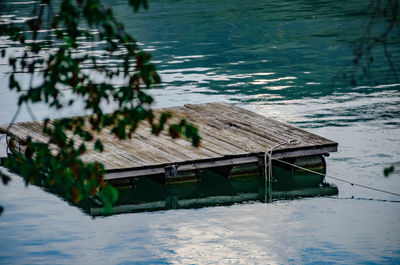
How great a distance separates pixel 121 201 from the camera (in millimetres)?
13320

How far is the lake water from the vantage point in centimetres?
1114

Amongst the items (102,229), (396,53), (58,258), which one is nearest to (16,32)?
(58,258)

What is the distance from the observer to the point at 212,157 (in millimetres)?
13289

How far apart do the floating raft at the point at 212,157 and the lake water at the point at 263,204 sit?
0.67m

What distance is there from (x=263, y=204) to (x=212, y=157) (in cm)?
119

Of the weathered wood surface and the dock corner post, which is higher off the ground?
the weathered wood surface

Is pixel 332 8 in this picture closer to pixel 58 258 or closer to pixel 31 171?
pixel 58 258

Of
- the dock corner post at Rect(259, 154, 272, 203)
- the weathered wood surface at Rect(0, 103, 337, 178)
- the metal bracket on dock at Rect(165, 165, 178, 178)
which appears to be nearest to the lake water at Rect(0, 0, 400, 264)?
the dock corner post at Rect(259, 154, 272, 203)

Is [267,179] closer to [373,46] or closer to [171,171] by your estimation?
[171,171]

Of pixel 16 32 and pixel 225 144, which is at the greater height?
pixel 16 32

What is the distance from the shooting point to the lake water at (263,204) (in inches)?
439

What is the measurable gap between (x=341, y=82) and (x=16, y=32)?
57.9 ft

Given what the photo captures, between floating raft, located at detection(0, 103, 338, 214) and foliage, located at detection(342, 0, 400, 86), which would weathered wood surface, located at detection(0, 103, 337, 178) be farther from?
foliage, located at detection(342, 0, 400, 86)

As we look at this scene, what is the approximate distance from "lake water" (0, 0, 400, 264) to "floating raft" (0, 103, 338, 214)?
2.20 feet
